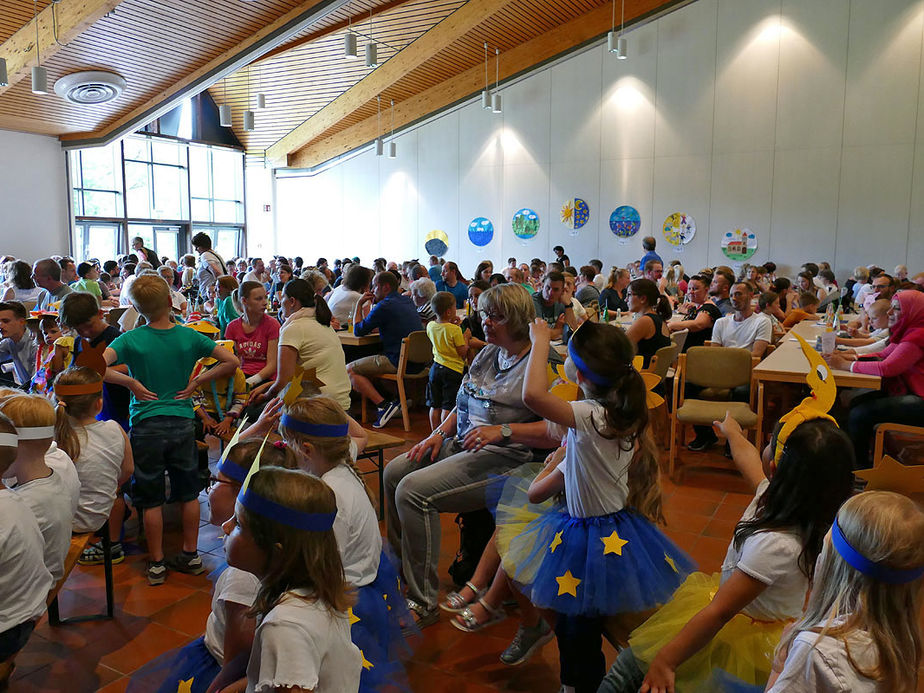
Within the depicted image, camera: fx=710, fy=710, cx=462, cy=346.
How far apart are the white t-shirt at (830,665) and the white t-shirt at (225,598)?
1175mm

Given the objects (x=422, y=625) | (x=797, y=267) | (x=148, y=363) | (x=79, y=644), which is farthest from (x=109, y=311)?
(x=797, y=267)

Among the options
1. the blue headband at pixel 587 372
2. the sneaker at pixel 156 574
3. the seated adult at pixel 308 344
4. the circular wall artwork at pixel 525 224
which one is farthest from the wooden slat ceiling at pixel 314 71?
the blue headband at pixel 587 372

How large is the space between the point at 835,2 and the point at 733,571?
12.6 metres

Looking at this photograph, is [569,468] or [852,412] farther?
[852,412]

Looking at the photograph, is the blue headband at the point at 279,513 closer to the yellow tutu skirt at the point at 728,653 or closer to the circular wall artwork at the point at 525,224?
the yellow tutu skirt at the point at 728,653

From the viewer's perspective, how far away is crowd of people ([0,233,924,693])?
1.40m

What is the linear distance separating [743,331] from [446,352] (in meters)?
2.53

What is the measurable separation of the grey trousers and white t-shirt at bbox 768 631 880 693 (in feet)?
5.15

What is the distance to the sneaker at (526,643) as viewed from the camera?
2676 millimetres

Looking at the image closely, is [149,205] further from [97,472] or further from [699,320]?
[97,472]

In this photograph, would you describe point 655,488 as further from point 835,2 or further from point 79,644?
point 835,2

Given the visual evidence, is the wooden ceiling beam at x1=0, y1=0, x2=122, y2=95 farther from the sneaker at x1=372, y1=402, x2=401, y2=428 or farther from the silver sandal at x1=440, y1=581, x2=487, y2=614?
the silver sandal at x1=440, y1=581, x2=487, y2=614

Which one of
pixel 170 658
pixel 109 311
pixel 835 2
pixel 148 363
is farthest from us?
pixel 835 2

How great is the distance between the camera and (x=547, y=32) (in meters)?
13.6
